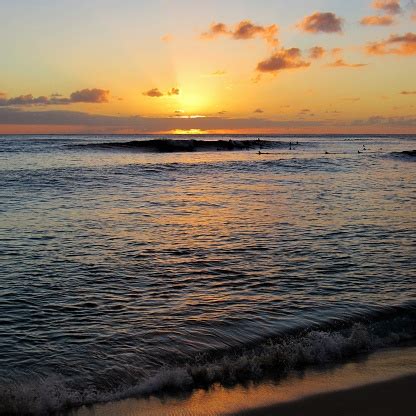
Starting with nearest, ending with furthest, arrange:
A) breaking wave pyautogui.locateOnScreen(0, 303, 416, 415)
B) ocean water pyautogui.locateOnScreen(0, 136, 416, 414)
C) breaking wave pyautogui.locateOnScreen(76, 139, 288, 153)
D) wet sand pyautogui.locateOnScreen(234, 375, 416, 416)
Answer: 1. wet sand pyautogui.locateOnScreen(234, 375, 416, 416)
2. breaking wave pyautogui.locateOnScreen(0, 303, 416, 415)
3. ocean water pyautogui.locateOnScreen(0, 136, 416, 414)
4. breaking wave pyautogui.locateOnScreen(76, 139, 288, 153)

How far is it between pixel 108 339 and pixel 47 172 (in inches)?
1160

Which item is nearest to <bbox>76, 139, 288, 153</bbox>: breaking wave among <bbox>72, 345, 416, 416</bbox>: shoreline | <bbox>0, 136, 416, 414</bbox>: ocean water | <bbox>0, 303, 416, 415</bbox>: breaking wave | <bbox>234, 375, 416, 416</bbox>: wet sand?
<bbox>0, 136, 416, 414</bbox>: ocean water

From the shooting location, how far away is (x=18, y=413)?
532 centimetres

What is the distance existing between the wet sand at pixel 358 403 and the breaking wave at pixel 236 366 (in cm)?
87

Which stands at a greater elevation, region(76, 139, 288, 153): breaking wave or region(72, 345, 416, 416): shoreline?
region(76, 139, 288, 153): breaking wave

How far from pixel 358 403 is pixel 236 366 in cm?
162

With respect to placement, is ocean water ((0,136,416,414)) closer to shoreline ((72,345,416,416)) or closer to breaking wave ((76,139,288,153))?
shoreline ((72,345,416,416))

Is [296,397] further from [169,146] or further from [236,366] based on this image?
[169,146]

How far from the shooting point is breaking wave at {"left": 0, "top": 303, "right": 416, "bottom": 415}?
5.54 meters

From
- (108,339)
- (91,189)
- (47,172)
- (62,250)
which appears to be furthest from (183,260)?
(47,172)

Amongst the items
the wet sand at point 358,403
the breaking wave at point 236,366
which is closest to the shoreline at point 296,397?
the wet sand at point 358,403

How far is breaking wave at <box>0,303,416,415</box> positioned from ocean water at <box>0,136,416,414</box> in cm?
2

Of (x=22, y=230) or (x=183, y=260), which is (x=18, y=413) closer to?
(x=183, y=260)

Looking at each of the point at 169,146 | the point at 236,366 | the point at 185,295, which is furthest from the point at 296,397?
the point at 169,146
